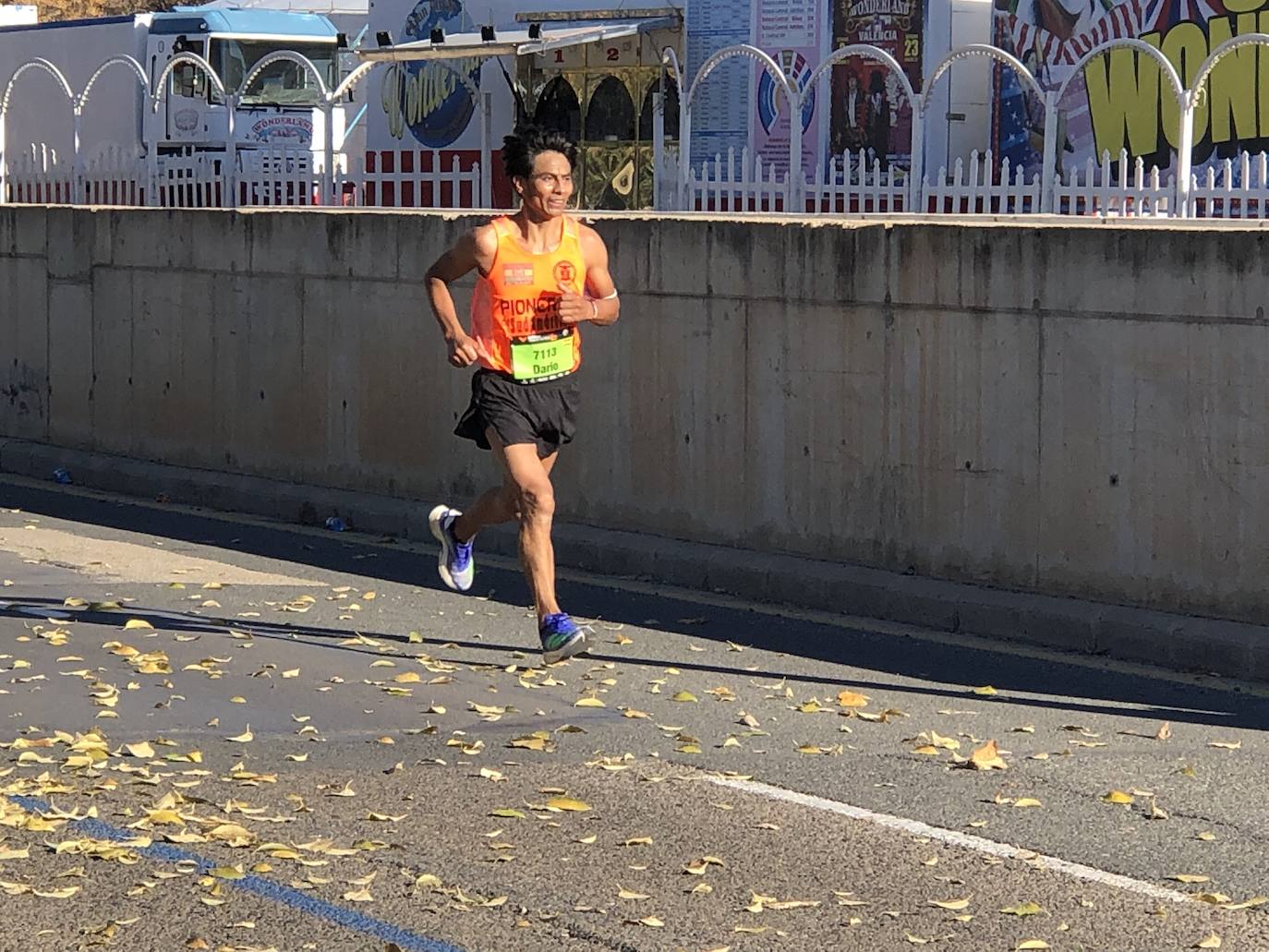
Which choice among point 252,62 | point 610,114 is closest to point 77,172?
point 610,114

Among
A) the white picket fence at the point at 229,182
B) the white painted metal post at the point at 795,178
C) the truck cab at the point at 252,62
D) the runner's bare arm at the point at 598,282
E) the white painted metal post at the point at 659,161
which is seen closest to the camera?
the runner's bare arm at the point at 598,282

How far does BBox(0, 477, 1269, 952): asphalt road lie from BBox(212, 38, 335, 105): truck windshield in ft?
58.6

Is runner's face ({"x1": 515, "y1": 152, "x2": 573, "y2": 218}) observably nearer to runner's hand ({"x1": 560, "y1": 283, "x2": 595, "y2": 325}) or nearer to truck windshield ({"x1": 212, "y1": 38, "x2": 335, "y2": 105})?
runner's hand ({"x1": 560, "y1": 283, "x2": 595, "y2": 325})

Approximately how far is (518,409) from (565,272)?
21.8 inches

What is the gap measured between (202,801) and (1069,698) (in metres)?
3.39

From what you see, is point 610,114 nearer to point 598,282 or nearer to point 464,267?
point 598,282

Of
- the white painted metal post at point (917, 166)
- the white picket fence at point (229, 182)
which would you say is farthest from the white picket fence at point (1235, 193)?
the white picket fence at point (229, 182)

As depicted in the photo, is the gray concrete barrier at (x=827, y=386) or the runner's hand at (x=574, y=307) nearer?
the runner's hand at (x=574, y=307)

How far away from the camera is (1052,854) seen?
610cm

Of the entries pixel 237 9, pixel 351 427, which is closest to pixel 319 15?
pixel 237 9

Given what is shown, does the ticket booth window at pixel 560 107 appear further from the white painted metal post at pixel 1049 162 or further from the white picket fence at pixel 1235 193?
the white picket fence at pixel 1235 193

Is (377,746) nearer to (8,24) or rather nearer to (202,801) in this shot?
(202,801)

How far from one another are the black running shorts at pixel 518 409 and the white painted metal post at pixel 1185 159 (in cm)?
490

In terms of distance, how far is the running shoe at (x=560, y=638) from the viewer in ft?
28.0
